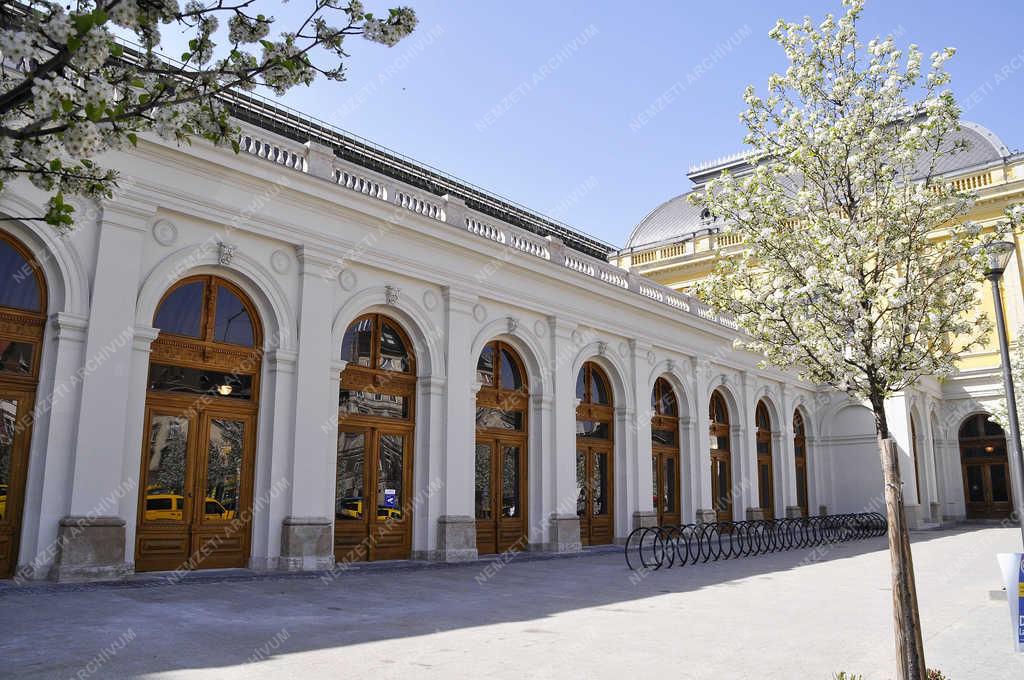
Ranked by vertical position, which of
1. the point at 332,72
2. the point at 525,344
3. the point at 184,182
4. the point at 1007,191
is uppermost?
the point at 1007,191

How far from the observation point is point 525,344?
1919cm

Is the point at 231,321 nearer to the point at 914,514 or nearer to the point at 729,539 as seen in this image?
the point at 729,539

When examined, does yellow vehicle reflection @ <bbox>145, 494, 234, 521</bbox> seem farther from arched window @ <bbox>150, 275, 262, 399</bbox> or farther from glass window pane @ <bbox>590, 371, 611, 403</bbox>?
Answer: glass window pane @ <bbox>590, 371, 611, 403</bbox>

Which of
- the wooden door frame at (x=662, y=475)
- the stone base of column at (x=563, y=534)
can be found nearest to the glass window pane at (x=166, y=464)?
the stone base of column at (x=563, y=534)

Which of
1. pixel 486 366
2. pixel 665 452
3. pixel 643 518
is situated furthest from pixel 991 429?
pixel 486 366

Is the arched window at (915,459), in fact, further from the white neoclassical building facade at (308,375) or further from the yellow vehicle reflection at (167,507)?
the yellow vehicle reflection at (167,507)

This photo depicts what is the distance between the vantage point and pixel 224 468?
13312mm

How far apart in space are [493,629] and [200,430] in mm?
6842

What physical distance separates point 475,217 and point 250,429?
722cm

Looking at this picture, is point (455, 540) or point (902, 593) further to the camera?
point (455, 540)

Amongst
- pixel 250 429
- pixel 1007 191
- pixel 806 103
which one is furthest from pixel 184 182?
pixel 1007 191

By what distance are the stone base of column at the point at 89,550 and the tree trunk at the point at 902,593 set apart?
985 cm

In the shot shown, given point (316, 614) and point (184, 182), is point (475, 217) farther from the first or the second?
point (316, 614)

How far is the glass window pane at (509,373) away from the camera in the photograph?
1900cm
